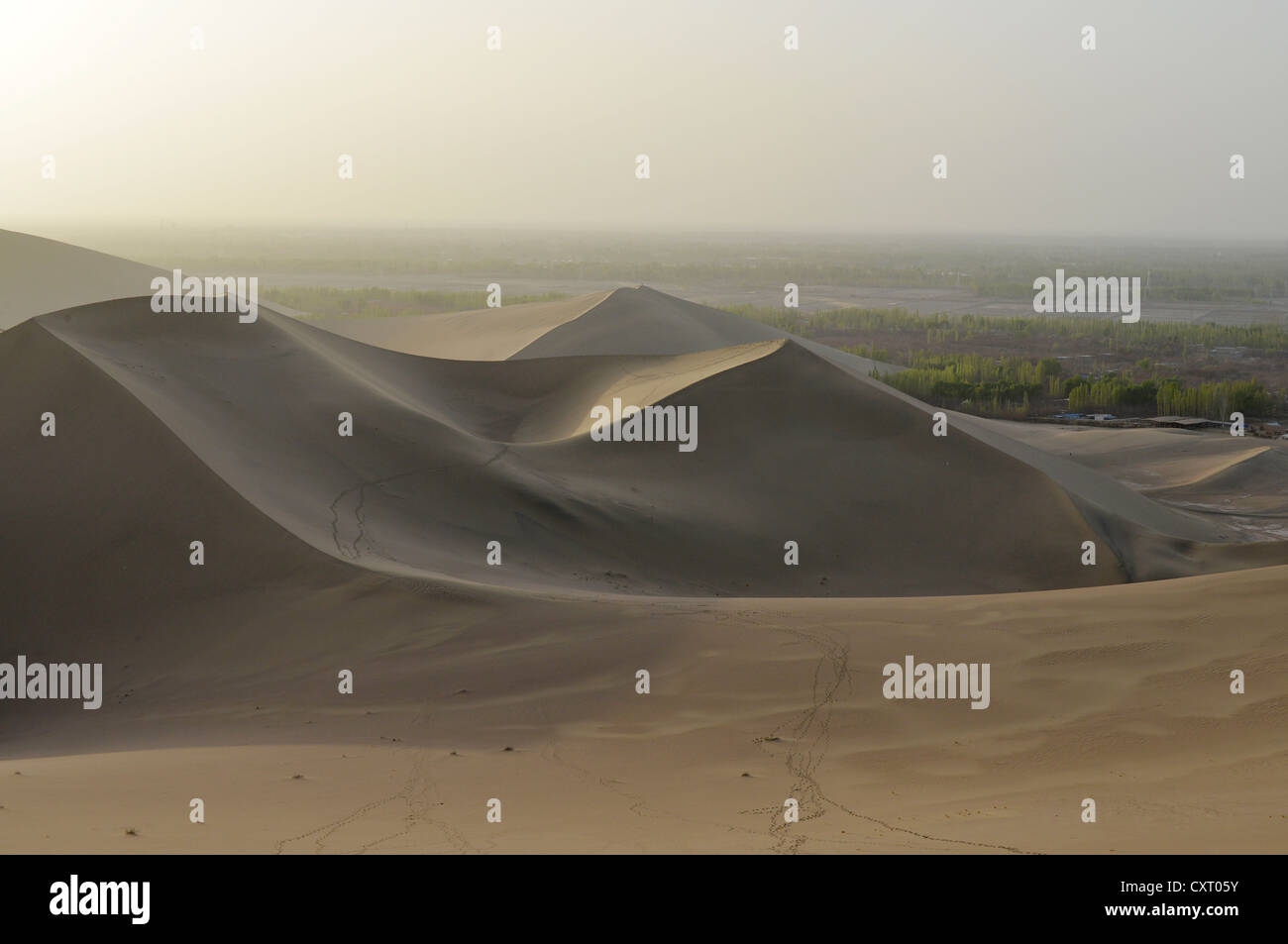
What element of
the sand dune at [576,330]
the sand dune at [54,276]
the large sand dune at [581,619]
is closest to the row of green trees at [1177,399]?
the sand dune at [576,330]

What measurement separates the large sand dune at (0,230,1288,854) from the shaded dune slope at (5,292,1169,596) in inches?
2.9

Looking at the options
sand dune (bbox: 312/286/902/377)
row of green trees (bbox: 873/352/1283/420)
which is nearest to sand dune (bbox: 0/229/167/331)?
sand dune (bbox: 312/286/902/377)

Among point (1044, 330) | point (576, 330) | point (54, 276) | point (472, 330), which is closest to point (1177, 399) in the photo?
point (576, 330)

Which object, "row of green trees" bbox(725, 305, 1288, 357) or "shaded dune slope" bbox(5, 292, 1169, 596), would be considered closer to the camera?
"shaded dune slope" bbox(5, 292, 1169, 596)

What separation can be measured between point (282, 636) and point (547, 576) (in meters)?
4.04

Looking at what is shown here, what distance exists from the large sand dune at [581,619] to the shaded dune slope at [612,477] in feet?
0.24

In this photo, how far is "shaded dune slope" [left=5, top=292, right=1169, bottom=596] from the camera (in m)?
15.2

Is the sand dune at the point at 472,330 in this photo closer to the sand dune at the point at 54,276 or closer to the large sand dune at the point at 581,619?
the sand dune at the point at 54,276

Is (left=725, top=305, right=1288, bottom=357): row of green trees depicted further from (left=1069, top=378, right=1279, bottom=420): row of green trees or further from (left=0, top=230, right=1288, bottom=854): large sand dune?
(left=0, top=230, right=1288, bottom=854): large sand dune

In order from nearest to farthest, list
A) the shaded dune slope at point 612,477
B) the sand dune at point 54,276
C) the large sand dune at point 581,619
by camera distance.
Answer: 1. the large sand dune at point 581,619
2. the shaded dune slope at point 612,477
3. the sand dune at point 54,276

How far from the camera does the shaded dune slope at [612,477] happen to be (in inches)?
599

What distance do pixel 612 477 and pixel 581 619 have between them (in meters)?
8.17

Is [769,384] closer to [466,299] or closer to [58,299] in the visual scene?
[58,299]

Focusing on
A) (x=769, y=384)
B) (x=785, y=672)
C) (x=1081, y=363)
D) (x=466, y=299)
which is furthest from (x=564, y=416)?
(x=466, y=299)
